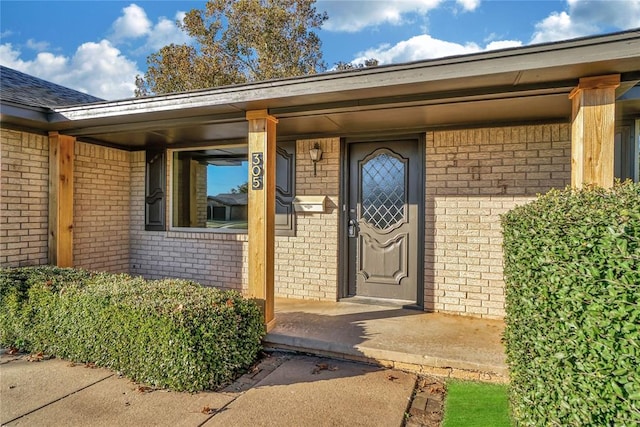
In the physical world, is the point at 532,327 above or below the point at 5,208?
below

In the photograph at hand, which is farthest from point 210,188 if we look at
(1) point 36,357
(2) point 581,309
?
(2) point 581,309

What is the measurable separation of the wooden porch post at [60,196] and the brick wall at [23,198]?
0.11 metres

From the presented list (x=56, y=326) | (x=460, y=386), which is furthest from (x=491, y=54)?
(x=56, y=326)

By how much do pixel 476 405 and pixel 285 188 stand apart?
346cm

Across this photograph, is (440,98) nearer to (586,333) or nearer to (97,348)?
(586,333)

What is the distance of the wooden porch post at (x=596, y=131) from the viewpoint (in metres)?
2.43

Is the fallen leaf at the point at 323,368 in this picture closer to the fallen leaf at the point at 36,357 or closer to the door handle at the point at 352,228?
the door handle at the point at 352,228

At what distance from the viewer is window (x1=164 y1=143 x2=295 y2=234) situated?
512cm

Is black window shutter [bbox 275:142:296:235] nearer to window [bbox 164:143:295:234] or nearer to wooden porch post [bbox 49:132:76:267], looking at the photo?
window [bbox 164:143:295:234]

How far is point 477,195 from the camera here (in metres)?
4.25

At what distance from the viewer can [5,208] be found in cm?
445

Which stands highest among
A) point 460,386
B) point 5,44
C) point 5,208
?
point 5,44

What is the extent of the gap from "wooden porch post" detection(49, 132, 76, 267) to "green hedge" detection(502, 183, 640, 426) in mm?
5288

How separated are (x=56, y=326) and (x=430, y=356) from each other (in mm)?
3344
